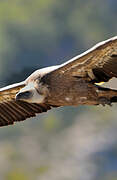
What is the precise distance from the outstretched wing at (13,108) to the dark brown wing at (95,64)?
151 centimetres

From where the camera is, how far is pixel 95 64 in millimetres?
13180

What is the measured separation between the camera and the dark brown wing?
1269cm

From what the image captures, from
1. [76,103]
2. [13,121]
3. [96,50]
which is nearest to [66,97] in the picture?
[76,103]

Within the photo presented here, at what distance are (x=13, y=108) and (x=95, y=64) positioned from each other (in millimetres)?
2536

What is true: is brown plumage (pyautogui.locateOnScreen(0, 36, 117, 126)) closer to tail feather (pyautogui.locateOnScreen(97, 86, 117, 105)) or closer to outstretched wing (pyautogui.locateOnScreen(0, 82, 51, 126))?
tail feather (pyautogui.locateOnScreen(97, 86, 117, 105))

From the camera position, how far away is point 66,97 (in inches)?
523

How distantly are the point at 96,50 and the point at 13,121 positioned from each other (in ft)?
10.2

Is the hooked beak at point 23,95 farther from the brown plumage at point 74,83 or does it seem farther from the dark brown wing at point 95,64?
the dark brown wing at point 95,64

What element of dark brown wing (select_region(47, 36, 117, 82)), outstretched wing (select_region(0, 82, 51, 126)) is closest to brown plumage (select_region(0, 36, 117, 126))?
dark brown wing (select_region(47, 36, 117, 82))

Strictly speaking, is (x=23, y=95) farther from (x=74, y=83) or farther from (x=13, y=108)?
(x=13, y=108)

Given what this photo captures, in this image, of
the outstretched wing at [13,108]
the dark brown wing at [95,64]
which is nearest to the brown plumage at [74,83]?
the dark brown wing at [95,64]

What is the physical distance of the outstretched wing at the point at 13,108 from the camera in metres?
14.6

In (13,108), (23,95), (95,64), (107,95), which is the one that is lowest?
(13,108)

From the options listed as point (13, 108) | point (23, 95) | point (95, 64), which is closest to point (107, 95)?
point (95, 64)
